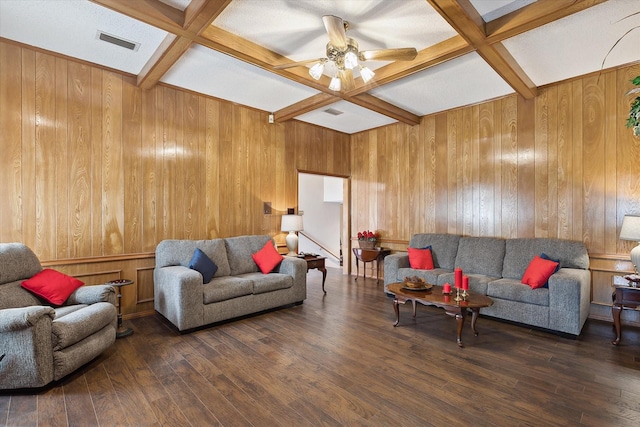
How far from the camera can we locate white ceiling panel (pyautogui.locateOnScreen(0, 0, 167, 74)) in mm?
2598

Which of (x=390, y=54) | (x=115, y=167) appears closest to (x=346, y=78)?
(x=390, y=54)

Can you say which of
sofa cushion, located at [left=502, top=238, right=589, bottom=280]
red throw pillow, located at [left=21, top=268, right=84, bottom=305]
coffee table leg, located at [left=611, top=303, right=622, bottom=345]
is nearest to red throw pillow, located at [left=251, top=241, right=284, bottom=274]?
red throw pillow, located at [left=21, top=268, right=84, bottom=305]

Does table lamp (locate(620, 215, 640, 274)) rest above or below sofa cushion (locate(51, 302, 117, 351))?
above

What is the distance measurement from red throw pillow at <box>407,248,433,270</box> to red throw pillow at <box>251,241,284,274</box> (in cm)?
197

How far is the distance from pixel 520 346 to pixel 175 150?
4.64 metres

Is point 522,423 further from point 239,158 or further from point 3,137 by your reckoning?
point 3,137

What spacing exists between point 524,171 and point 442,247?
1.56 meters

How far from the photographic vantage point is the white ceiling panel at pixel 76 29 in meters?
2.60

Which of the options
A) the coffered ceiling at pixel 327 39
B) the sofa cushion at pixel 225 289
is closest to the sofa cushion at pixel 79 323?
the sofa cushion at pixel 225 289

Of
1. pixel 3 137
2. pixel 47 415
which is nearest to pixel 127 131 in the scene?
pixel 3 137

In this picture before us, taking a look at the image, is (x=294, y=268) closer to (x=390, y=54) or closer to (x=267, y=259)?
(x=267, y=259)

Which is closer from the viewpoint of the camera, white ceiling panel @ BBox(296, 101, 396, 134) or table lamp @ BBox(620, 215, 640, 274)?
table lamp @ BBox(620, 215, 640, 274)

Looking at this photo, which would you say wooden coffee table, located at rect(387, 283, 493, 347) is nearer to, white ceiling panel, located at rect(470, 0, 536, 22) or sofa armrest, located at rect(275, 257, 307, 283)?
sofa armrest, located at rect(275, 257, 307, 283)

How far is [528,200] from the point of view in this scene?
438 cm
